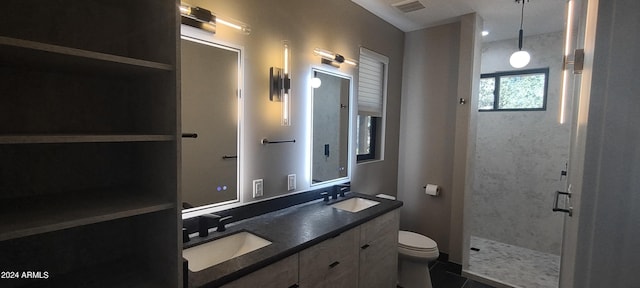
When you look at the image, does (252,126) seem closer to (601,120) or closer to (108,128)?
(108,128)

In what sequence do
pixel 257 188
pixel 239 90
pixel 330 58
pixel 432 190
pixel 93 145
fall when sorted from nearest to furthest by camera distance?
pixel 93 145
pixel 239 90
pixel 257 188
pixel 330 58
pixel 432 190

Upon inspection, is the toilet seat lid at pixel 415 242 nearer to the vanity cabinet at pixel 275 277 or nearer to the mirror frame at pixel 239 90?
the vanity cabinet at pixel 275 277

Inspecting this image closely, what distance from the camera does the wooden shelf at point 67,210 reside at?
0.82m

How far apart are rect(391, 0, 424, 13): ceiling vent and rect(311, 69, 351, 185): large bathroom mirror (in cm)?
84

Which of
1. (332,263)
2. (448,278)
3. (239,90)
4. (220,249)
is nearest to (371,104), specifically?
(239,90)

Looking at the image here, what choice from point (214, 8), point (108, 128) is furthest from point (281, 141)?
point (108, 128)

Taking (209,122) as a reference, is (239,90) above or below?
above

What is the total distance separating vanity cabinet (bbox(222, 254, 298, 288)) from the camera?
125 cm

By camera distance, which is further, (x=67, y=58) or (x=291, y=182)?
(x=291, y=182)

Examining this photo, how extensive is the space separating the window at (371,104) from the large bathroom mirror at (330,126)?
25 centimetres

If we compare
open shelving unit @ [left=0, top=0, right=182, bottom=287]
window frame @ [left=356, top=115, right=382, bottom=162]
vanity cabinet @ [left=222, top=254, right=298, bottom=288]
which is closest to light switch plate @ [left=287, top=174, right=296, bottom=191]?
vanity cabinet @ [left=222, top=254, right=298, bottom=288]

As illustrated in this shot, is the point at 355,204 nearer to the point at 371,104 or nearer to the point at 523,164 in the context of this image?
the point at 371,104

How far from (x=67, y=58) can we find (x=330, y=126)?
1.93 m

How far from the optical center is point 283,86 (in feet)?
6.86
